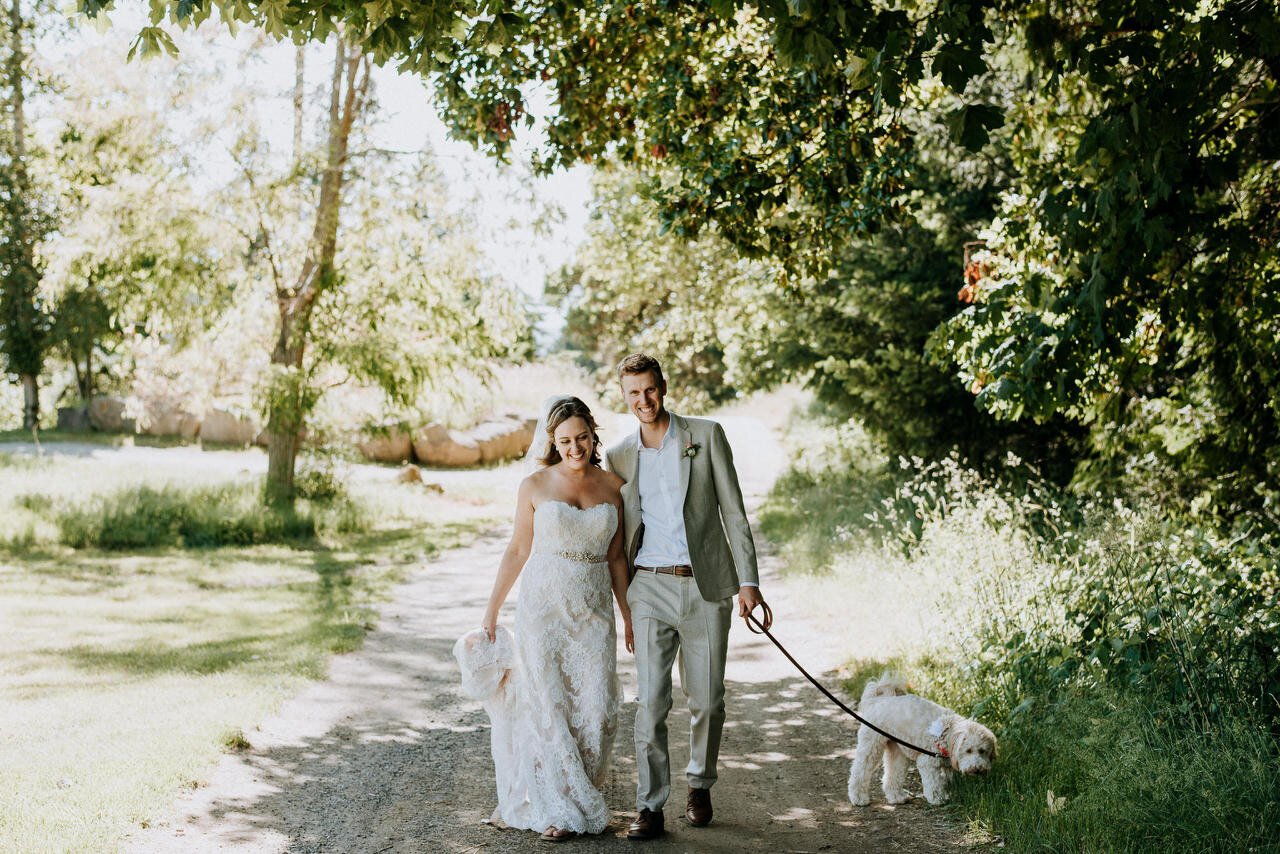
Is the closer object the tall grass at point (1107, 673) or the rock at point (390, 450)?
the tall grass at point (1107, 673)

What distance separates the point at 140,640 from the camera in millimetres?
10102

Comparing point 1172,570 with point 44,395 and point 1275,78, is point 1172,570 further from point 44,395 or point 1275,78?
point 44,395

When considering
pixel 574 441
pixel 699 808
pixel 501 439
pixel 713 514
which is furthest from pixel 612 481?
pixel 501 439

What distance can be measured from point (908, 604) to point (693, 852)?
4.70m

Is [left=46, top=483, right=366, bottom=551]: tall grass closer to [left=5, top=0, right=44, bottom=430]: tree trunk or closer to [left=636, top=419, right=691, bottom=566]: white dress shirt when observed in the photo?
[left=636, top=419, right=691, bottom=566]: white dress shirt

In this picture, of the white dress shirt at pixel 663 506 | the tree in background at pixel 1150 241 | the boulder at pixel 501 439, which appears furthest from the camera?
the boulder at pixel 501 439

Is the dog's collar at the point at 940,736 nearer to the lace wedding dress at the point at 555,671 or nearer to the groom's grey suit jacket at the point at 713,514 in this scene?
the groom's grey suit jacket at the point at 713,514

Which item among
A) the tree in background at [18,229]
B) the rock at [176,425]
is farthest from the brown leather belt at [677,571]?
the rock at [176,425]

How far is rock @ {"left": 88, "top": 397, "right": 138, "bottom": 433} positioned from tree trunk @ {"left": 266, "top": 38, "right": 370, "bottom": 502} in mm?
19912

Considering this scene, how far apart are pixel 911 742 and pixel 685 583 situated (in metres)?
1.60

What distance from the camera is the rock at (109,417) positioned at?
35312mm

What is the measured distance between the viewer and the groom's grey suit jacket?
5.39 metres

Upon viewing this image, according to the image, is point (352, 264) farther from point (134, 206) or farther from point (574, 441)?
point (574, 441)

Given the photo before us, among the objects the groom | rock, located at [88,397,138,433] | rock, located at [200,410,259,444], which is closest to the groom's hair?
the groom
